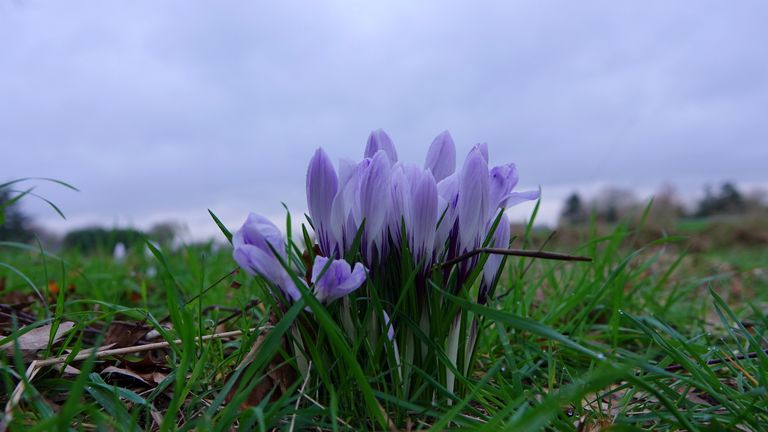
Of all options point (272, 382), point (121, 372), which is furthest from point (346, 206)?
point (121, 372)

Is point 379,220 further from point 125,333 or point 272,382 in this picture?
point 125,333

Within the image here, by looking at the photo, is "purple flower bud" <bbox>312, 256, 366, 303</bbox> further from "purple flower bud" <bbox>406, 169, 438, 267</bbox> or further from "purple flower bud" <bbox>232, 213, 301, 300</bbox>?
"purple flower bud" <bbox>406, 169, 438, 267</bbox>

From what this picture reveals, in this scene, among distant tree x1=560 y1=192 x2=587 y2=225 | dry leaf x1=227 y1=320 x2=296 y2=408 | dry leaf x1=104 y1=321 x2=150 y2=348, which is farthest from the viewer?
distant tree x1=560 y1=192 x2=587 y2=225

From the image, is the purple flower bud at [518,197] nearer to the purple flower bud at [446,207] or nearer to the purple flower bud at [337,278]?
the purple flower bud at [446,207]

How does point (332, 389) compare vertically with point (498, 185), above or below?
below

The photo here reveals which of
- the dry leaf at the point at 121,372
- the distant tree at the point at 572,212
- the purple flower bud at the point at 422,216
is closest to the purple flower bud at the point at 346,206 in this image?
the purple flower bud at the point at 422,216

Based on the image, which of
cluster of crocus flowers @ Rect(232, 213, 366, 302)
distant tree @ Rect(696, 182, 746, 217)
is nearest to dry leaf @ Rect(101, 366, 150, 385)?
cluster of crocus flowers @ Rect(232, 213, 366, 302)
